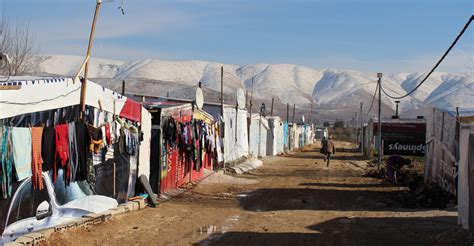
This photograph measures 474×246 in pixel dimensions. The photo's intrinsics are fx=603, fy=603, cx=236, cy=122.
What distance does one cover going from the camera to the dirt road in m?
10.7

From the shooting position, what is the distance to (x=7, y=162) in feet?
28.6

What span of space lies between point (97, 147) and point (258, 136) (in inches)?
1113

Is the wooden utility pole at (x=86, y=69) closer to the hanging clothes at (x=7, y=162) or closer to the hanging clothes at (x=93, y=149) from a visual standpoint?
the hanging clothes at (x=93, y=149)

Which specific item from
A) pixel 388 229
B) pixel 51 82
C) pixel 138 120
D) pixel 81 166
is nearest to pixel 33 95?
pixel 51 82

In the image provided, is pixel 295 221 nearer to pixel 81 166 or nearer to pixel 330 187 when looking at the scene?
pixel 81 166

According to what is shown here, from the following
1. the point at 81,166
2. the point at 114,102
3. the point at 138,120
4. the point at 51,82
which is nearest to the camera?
the point at 51,82

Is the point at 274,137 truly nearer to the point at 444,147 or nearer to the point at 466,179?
the point at 444,147

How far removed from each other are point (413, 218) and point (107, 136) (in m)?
7.13

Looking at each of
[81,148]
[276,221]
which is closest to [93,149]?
[81,148]

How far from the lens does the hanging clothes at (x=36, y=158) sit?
952cm

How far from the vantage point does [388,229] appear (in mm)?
12281

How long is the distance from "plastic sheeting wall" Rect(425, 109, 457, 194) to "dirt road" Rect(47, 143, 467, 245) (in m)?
1.55

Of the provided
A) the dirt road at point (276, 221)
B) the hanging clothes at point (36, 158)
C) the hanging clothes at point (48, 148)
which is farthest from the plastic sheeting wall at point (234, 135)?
the hanging clothes at point (36, 158)

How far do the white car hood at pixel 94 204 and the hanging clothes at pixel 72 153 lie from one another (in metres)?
0.49
